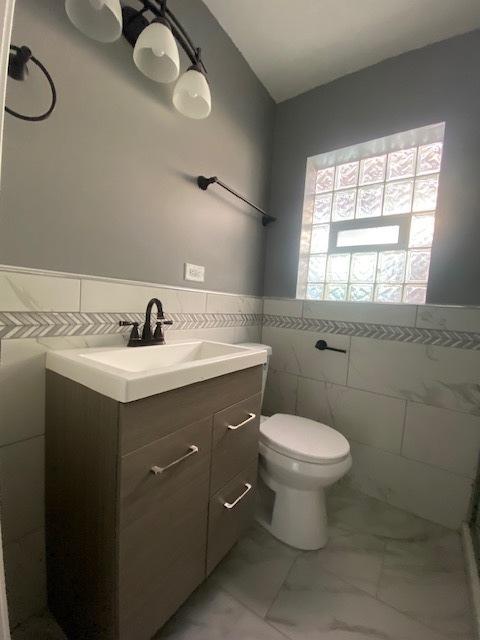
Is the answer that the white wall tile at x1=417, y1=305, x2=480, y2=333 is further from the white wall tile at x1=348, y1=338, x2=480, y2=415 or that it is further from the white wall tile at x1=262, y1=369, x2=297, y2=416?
the white wall tile at x1=262, y1=369, x2=297, y2=416

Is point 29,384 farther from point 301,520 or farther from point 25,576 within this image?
point 301,520

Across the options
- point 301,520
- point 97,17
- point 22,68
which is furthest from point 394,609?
point 97,17

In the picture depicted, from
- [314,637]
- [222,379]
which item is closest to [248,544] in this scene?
[314,637]

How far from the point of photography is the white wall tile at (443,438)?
1.30 meters

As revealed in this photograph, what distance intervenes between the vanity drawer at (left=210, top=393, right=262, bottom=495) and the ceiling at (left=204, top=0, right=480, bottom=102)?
1.83 m

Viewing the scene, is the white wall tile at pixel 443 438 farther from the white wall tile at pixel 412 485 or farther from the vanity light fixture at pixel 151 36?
the vanity light fixture at pixel 151 36

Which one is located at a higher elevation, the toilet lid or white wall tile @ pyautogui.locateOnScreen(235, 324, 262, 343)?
white wall tile @ pyautogui.locateOnScreen(235, 324, 262, 343)

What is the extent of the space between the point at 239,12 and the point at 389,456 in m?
2.44

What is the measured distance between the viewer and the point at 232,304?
5.38ft

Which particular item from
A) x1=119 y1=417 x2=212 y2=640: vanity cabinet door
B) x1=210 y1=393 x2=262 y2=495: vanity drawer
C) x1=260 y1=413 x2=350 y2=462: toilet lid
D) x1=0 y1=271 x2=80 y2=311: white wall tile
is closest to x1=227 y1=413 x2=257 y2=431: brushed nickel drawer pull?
x1=210 y1=393 x2=262 y2=495: vanity drawer

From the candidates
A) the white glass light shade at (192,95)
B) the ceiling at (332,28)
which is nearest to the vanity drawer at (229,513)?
the white glass light shade at (192,95)

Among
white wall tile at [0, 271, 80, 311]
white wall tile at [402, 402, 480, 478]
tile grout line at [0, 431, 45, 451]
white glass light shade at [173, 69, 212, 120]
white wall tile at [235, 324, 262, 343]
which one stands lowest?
white wall tile at [402, 402, 480, 478]

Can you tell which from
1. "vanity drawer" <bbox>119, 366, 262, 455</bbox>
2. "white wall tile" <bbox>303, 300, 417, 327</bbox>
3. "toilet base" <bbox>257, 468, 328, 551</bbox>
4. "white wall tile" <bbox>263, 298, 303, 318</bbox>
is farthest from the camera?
"white wall tile" <bbox>263, 298, 303, 318</bbox>

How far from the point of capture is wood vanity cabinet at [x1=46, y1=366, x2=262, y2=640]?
64 centimetres
